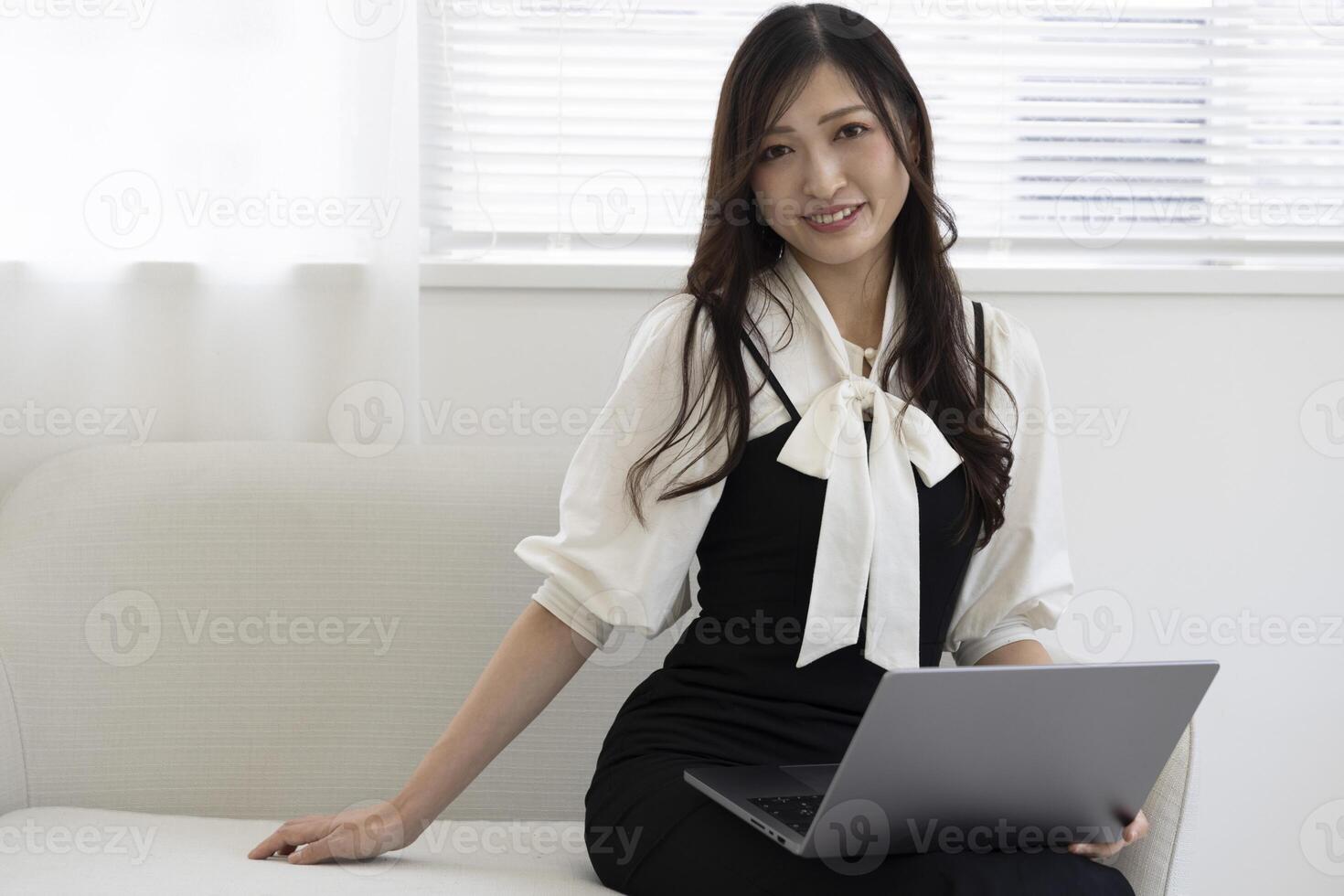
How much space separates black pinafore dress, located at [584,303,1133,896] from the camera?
4.10ft

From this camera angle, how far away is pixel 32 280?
185cm

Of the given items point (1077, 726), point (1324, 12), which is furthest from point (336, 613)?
point (1324, 12)

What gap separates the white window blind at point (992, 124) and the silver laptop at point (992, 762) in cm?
105

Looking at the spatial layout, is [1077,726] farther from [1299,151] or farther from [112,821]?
[1299,151]

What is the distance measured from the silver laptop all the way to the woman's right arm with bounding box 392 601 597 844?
10.5 inches

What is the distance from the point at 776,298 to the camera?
4.76 feet

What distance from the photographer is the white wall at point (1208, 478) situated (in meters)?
1.92

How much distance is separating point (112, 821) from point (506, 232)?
3.22ft

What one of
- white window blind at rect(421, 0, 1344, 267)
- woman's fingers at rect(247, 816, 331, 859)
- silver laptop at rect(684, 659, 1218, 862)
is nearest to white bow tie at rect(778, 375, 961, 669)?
silver laptop at rect(684, 659, 1218, 862)

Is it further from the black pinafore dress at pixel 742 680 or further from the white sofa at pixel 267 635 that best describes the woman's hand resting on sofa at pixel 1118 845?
the white sofa at pixel 267 635

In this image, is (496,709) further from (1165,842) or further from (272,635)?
(1165,842)

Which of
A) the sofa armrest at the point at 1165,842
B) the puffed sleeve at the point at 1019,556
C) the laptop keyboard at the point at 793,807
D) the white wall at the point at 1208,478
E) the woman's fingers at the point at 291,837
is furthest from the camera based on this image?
the white wall at the point at 1208,478

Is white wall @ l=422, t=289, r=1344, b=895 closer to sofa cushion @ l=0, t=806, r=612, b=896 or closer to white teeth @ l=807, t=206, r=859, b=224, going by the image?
white teeth @ l=807, t=206, r=859, b=224

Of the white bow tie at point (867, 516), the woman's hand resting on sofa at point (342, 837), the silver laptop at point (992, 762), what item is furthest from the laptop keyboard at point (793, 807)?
the woman's hand resting on sofa at point (342, 837)
